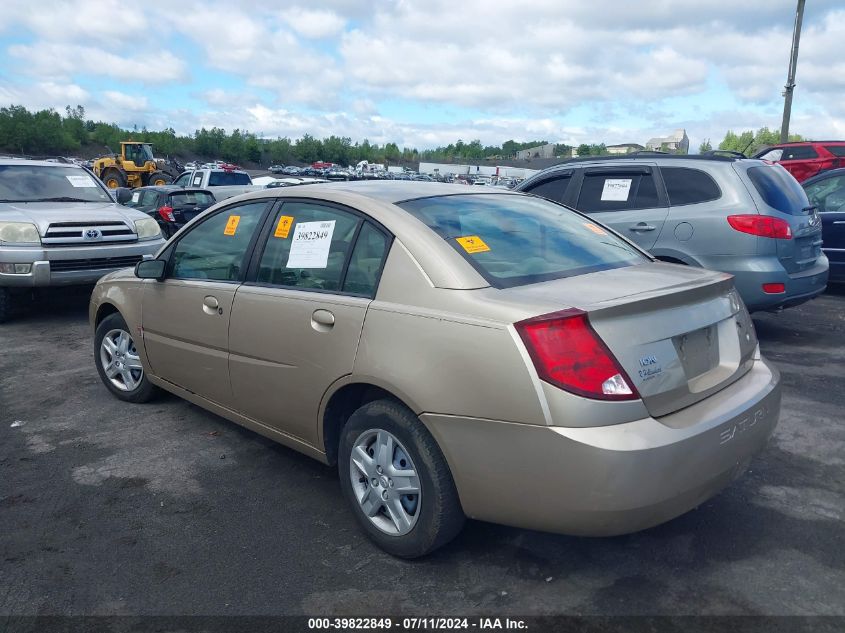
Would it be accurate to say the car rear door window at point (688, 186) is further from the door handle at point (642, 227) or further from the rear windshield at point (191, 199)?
the rear windshield at point (191, 199)

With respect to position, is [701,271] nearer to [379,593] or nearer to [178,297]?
[379,593]

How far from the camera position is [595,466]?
245 cm

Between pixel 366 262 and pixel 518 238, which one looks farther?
pixel 518 238

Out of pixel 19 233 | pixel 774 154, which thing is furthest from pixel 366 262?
pixel 774 154

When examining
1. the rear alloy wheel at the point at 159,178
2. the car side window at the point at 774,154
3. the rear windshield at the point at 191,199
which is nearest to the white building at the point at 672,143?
the car side window at the point at 774,154

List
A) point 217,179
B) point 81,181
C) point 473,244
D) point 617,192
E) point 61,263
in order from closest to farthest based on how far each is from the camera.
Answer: point 473,244, point 617,192, point 61,263, point 81,181, point 217,179

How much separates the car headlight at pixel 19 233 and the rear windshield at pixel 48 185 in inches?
43.6

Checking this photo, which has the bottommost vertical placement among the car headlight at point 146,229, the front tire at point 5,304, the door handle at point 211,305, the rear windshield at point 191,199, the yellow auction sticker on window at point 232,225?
the front tire at point 5,304

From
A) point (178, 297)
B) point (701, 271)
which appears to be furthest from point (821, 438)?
point (178, 297)

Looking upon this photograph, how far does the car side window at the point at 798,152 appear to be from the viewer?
16.3 meters

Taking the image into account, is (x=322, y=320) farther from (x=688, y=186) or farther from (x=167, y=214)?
(x=167, y=214)

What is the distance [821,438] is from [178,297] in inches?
161

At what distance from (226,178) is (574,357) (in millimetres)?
20706

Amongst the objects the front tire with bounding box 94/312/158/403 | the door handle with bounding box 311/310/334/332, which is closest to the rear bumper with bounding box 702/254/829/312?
the door handle with bounding box 311/310/334/332
